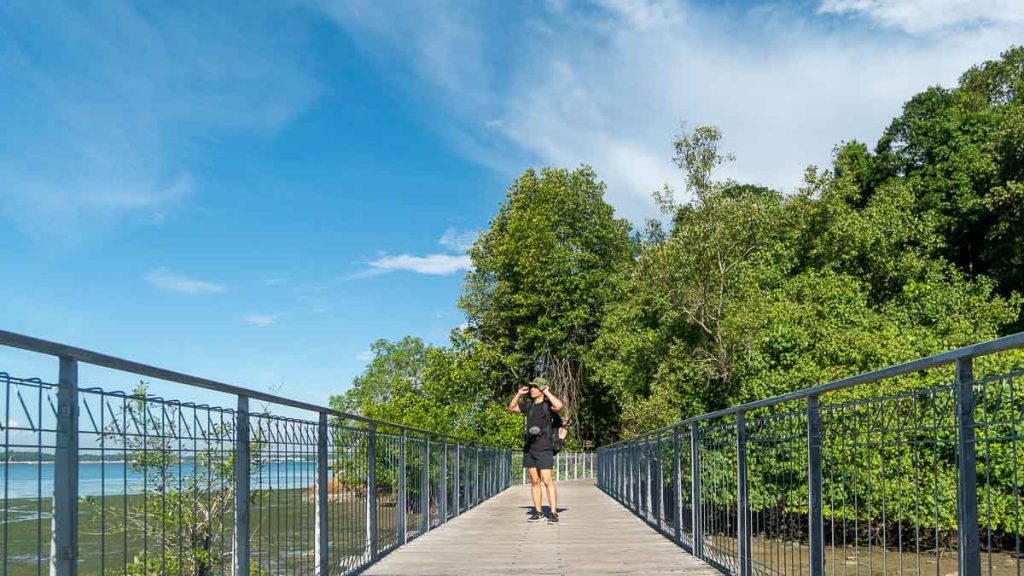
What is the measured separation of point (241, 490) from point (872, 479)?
9.39 feet

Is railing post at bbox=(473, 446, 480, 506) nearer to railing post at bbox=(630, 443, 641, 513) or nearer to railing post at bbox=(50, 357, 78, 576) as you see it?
railing post at bbox=(630, 443, 641, 513)

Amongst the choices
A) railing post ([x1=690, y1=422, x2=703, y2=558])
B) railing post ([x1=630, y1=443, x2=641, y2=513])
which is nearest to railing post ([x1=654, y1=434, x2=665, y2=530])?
railing post ([x1=690, y1=422, x2=703, y2=558])

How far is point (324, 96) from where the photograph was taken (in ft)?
147

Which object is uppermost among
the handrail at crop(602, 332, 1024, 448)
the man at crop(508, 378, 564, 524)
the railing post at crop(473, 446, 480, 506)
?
the handrail at crop(602, 332, 1024, 448)

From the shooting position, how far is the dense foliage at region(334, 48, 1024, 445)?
2106 cm

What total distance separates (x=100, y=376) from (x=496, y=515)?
9.47m

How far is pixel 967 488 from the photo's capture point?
268 cm

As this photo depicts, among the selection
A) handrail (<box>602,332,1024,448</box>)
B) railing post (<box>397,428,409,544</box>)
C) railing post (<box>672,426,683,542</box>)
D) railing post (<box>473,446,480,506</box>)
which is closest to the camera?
handrail (<box>602,332,1024,448</box>)

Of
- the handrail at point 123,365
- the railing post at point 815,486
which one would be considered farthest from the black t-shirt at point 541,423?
the railing post at point 815,486

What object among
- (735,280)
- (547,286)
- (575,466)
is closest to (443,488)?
(735,280)

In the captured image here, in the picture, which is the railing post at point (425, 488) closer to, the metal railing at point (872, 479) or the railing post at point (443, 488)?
the railing post at point (443, 488)

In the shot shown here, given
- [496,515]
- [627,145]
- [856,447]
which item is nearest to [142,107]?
[627,145]

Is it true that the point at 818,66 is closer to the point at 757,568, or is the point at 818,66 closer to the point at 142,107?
the point at 142,107

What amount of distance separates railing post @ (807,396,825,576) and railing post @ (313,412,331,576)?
277 cm
